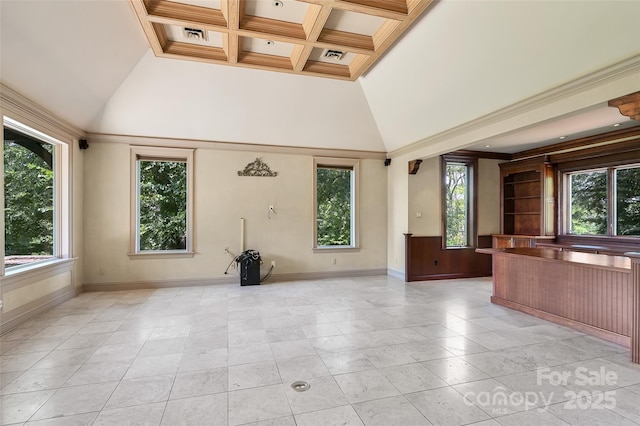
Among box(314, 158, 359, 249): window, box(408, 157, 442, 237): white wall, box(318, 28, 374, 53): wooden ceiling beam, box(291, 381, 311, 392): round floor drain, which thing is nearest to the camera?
box(291, 381, 311, 392): round floor drain

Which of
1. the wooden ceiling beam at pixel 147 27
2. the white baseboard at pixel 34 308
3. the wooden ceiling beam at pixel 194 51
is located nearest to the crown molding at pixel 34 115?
the wooden ceiling beam at pixel 147 27

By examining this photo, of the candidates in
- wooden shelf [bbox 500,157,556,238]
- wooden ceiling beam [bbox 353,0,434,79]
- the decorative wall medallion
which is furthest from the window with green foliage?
wooden shelf [bbox 500,157,556,238]

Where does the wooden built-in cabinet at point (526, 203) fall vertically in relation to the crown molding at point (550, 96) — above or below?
below

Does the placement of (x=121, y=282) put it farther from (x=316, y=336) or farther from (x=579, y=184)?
(x=579, y=184)

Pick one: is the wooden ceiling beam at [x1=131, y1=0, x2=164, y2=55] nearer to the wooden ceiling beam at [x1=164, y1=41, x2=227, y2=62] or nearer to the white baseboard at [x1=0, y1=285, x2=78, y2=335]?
the wooden ceiling beam at [x1=164, y1=41, x2=227, y2=62]

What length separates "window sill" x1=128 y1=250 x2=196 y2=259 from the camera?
5488 millimetres

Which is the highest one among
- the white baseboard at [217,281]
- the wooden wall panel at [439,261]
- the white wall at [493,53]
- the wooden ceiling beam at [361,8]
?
the wooden ceiling beam at [361,8]

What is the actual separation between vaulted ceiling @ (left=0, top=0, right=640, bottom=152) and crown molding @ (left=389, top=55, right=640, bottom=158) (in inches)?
1.7

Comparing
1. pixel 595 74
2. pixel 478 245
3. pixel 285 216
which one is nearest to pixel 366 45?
pixel 595 74

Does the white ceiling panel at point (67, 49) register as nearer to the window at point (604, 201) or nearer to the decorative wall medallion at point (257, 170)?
the decorative wall medallion at point (257, 170)

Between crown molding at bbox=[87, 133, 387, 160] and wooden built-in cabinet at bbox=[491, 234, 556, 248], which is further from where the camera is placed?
wooden built-in cabinet at bbox=[491, 234, 556, 248]

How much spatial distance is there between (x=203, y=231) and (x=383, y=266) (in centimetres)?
386

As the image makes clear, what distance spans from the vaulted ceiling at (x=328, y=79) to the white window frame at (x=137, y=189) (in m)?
0.32

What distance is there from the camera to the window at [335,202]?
21.5 ft
